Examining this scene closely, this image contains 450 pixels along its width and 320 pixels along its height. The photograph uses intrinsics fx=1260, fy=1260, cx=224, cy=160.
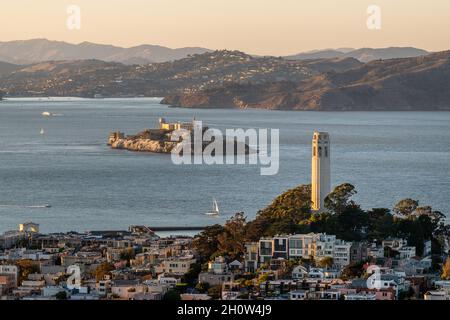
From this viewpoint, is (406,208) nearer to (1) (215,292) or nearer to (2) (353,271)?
(2) (353,271)

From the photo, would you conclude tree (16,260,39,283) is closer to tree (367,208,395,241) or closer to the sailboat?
tree (367,208,395,241)

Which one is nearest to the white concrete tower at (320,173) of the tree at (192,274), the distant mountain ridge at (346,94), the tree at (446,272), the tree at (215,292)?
the tree at (192,274)

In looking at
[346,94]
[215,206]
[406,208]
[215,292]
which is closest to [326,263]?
[215,292]

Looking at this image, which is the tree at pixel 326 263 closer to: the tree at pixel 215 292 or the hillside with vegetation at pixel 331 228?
the hillside with vegetation at pixel 331 228

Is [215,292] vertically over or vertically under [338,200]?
under

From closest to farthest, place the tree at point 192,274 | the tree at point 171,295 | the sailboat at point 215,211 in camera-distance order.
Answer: the tree at point 171,295
the tree at point 192,274
the sailboat at point 215,211

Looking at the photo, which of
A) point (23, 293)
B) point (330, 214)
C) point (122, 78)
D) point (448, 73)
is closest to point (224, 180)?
point (330, 214)

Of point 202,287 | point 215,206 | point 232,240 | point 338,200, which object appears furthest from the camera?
point 215,206
